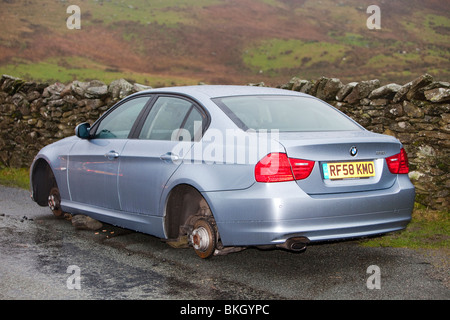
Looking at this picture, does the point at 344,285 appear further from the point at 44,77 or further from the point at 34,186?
the point at 44,77

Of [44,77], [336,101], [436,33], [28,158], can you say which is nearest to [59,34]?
[44,77]

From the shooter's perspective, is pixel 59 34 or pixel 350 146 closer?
pixel 350 146

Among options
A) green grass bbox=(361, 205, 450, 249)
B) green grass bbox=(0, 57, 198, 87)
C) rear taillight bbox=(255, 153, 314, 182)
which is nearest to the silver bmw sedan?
rear taillight bbox=(255, 153, 314, 182)

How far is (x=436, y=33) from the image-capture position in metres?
78.9

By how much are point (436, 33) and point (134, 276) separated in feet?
268

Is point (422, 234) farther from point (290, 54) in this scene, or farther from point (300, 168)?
point (290, 54)

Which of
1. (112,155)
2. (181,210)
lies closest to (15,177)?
(112,155)

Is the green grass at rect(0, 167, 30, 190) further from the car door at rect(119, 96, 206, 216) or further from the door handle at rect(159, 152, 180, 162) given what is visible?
the door handle at rect(159, 152, 180, 162)

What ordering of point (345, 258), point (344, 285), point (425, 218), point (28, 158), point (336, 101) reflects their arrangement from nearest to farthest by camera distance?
point (344, 285) < point (345, 258) < point (425, 218) < point (336, 101) < point (28, 158)

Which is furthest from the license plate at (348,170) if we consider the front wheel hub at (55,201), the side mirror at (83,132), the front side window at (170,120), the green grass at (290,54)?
the green grass at (290,54)

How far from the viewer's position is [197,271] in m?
5.14

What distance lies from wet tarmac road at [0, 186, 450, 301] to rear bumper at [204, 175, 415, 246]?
39 centimetres

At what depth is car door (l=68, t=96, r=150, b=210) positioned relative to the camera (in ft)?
20.2

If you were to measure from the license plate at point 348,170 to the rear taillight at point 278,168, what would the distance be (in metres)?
0.24
